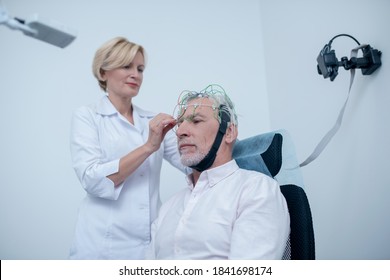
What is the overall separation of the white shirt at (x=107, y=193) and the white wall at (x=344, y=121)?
795 millimetres

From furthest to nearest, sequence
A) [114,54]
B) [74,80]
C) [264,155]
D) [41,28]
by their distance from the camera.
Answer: [74,80], [114,54], [264,155], [41,28]

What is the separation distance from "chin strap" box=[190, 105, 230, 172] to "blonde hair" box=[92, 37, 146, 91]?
1.44 feet

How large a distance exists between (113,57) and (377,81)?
3.30 feet

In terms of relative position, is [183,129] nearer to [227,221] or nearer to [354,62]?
[227,221]

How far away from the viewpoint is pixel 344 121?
1.50m

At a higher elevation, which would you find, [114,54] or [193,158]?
[114,54]

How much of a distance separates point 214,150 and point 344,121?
0.59 m

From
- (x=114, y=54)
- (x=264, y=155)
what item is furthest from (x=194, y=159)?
(x=114, y=54)

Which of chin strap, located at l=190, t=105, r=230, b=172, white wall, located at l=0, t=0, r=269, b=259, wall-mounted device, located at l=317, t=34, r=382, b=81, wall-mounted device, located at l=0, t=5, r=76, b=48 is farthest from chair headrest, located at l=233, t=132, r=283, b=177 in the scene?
white wall, located at l=0, t=0, r=269, b=259

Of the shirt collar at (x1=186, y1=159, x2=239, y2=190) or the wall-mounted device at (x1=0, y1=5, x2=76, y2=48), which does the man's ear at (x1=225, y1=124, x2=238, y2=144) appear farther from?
the wall-mounted device at (x1=0, y1=5, x2=76, y2=48)

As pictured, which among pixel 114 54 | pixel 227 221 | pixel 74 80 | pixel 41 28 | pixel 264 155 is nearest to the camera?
pixel 41 28

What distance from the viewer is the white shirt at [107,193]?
134 centimetres
